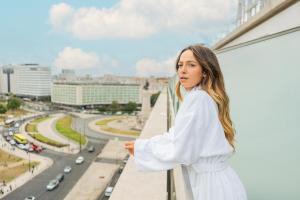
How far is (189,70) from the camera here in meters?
0.95

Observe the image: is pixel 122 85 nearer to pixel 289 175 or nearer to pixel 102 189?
pixel 102 189

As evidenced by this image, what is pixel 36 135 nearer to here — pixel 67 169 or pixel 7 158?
pixel 7 158

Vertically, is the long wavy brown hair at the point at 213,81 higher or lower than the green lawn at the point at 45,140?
higher

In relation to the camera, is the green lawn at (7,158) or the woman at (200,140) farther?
the green lawn at (7,158)

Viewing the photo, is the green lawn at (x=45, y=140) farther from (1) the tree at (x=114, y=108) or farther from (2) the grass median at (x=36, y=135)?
(1) the tree at (x=114, y=108)

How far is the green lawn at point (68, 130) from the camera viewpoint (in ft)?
65.7

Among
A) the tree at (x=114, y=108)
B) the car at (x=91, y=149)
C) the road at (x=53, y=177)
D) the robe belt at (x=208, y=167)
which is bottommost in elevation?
the road at (x=53, y=177)

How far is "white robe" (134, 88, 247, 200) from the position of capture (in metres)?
0.85

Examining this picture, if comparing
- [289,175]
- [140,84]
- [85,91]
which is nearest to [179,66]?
[289,175]

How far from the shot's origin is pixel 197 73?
0.94 metres

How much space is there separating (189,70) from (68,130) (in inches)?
916

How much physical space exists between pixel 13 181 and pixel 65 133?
10.1 m

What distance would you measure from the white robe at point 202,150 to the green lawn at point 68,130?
18.8 metres

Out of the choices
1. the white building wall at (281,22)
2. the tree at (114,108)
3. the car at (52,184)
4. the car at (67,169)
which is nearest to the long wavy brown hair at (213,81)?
the white building wall at (281,22)
